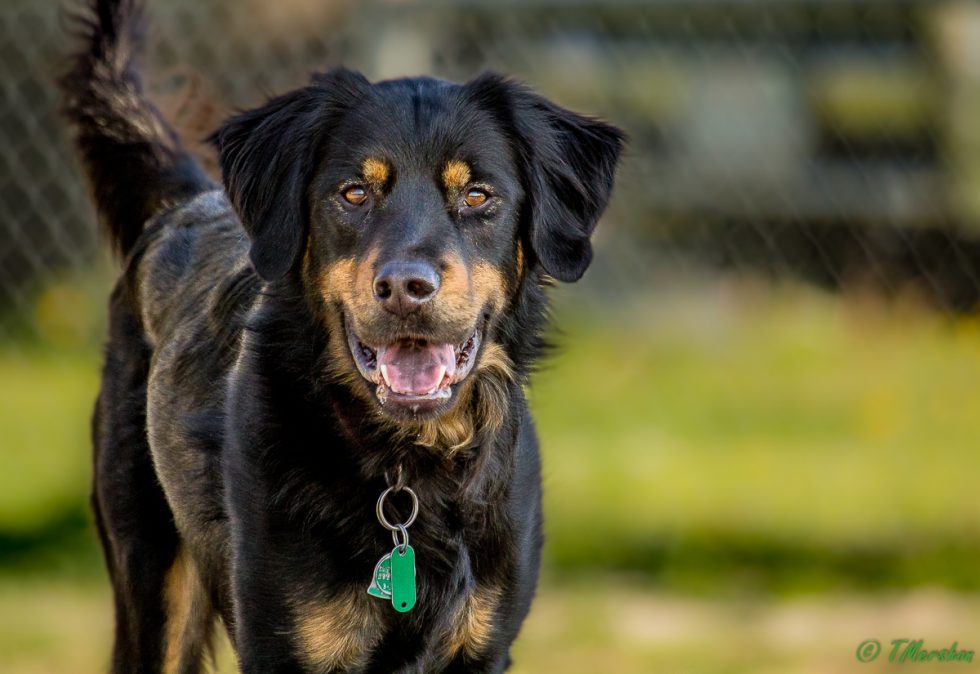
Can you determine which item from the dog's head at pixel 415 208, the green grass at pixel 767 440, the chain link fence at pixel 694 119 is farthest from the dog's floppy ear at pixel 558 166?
the chain link fence at pixel 694 119

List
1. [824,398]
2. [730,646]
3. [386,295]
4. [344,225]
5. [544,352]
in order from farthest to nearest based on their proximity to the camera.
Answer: [824,398] < [730,646] < [544,352] < [344,225] < [386,295]

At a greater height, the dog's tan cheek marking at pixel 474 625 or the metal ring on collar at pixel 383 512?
the metal ring on collar at pixel 383 512

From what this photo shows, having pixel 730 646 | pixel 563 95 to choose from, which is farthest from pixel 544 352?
pixel 563 95

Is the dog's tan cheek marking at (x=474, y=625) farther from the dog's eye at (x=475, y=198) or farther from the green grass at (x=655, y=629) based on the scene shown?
the green grass at (x=655, y=629)

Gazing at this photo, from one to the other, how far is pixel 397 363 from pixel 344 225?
0.37 metres

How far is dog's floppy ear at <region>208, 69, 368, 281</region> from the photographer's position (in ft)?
12.0

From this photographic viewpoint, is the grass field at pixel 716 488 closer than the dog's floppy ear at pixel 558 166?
No

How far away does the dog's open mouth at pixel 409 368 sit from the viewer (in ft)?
11.5

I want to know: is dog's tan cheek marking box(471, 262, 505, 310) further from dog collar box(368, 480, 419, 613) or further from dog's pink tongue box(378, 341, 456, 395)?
dog collar box(368, 480, 419, 613)

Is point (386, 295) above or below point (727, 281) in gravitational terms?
above

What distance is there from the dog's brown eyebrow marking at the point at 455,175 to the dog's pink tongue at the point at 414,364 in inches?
16.0

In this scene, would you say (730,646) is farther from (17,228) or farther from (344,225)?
(17,228)

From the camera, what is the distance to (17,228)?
6988mm

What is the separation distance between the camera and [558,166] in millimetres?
3846
